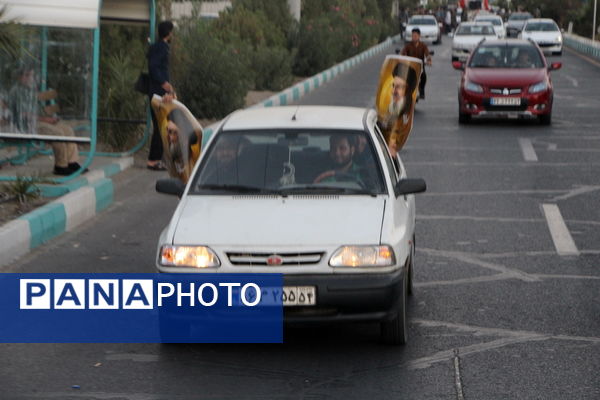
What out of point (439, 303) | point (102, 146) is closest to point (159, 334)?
point (439, 303)

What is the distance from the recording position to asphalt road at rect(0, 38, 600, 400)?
6867mm

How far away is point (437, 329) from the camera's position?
8.19 meters

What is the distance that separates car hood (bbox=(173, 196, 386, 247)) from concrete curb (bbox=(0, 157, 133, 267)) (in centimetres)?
300

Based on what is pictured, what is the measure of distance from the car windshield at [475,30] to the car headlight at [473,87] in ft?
86.6

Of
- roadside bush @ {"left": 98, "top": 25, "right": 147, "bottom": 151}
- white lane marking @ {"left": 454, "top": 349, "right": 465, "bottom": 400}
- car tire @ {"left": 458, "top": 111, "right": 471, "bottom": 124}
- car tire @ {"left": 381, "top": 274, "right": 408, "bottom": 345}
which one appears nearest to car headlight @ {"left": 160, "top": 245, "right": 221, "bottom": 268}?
car tire @ {"left": 381, "top": 274, "right": 408, "bottom": 345}

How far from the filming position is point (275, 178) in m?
8.26

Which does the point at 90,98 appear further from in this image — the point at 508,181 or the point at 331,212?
the point at 331,212

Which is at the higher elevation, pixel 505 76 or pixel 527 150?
pixel 505 76

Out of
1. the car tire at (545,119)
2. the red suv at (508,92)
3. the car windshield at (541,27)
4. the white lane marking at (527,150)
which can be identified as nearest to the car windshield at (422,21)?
the car windshield at (541,27)

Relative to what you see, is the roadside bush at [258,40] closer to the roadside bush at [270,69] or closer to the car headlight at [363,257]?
the roadside bush at [270,69]

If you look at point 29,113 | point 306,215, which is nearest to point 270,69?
point 29,113

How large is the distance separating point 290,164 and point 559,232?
4440 mm

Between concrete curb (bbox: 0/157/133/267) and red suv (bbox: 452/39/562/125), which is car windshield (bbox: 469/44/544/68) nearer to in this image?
red suv (bbox: 452/39/562/125)

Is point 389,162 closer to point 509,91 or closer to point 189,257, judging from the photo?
point 189,257
